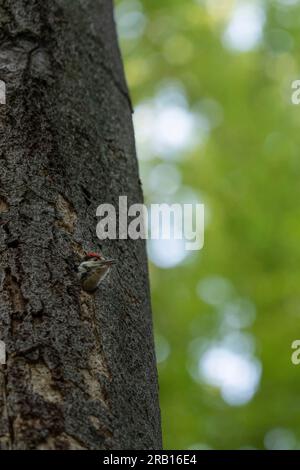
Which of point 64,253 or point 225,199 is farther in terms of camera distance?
point 225,199

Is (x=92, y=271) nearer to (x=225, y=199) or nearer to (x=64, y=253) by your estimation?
(x=64, y=253)

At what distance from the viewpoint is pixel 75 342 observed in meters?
2.04

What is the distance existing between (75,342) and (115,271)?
1.44ft

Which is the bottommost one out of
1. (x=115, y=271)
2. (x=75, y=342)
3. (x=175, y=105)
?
(x=75, y=342)

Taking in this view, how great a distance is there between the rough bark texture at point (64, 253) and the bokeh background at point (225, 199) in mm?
3721

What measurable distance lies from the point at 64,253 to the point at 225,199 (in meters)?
5.50

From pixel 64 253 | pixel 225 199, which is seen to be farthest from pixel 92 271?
pixel 225 199

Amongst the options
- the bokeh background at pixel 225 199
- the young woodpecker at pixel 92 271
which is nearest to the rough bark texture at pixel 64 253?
the young woodpecker at pixel 92 271

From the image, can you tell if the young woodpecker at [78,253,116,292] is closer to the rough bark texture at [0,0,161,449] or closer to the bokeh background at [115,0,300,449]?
the rough bark texture at [0,0,161,449]

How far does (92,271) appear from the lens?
7.27 ft

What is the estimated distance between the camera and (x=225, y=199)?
7621mm

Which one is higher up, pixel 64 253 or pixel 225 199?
pixel 225 199

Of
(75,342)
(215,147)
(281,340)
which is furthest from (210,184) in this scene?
(75,342)
